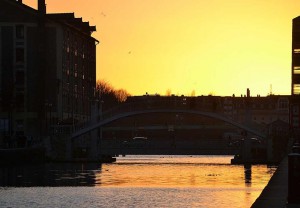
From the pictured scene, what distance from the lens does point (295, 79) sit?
243ft

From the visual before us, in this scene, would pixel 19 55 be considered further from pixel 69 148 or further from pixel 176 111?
pixel 176 111

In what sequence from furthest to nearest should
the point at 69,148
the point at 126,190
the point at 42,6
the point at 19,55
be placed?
the point at 19,55, the point at 42,6, the point at 69,148, the point at 126,190

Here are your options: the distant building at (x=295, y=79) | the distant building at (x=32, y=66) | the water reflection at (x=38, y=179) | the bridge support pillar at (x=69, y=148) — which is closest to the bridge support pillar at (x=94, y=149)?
the bridge support pillar at (x=69, y=148)

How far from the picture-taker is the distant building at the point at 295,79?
69.9 metres

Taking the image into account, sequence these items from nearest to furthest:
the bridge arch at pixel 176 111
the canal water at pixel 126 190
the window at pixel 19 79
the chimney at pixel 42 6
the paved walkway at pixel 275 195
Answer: the paved walkway at pixel 275 195 < the canal water at pixel 126 190 < the bridge arch at pixel 176 111 < the chimney at pixel 42 6 < the window at pixel 19 79

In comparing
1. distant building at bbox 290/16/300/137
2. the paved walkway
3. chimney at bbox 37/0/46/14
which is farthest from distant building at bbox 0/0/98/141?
the paved walkway

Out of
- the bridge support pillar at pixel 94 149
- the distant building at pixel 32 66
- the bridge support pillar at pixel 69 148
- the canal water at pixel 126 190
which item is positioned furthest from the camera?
the distant building at pixel 32 66

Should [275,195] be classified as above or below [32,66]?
below

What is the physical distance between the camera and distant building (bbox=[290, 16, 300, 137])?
69875 mm

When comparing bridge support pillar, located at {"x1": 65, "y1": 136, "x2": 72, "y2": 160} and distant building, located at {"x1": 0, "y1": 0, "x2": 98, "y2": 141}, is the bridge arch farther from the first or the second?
distant building, located at {"x1": 0, "y1": 0, "x2": 98, "y2": 141}

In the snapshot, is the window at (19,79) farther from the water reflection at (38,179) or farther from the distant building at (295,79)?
the distant building at (295,79)

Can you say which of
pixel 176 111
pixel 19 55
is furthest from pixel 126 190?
pixel 19 55

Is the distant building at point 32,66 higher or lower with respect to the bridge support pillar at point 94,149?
higher

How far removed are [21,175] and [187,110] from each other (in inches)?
1354
